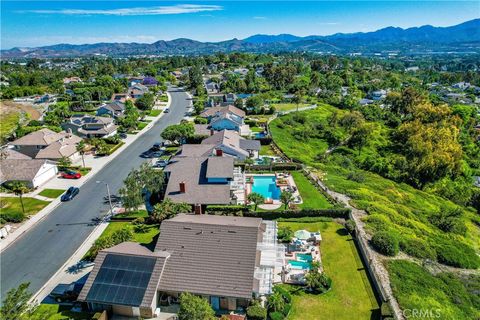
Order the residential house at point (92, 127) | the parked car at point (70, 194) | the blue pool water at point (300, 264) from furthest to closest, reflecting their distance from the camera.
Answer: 1. the residential house at point (92, 127)
2. the parked car at point (70, 194)
3. the blue pool water at point (300, 264)

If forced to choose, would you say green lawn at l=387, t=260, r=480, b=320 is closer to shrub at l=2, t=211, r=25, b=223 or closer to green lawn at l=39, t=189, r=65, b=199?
shrub at l=2, t=211, r=25, b=223

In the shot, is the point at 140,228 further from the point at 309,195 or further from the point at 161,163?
the point at 309,195

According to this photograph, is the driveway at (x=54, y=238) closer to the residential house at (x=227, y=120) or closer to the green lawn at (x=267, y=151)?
the residential house at (x=227, y=120)

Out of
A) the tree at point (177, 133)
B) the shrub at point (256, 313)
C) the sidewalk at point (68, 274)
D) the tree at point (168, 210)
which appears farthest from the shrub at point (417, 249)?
the tree at point (177, 133)

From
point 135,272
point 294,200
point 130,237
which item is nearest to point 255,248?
point 135,272

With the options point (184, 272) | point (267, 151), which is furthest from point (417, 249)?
point (267, 151)
